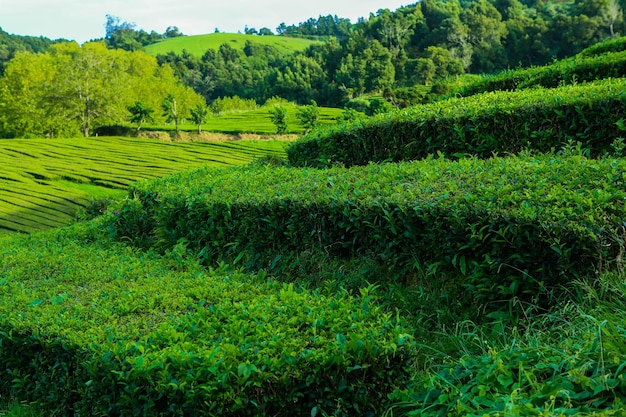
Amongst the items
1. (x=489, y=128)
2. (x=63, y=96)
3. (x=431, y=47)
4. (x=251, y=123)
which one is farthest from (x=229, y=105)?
(x=489, y=128)

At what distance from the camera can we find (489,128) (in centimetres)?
573

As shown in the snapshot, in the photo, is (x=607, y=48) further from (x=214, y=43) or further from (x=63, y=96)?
(x=214, y=43)

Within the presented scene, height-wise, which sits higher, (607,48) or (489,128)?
(607,48)

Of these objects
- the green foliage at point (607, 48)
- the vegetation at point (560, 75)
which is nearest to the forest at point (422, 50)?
the green foliage at point (607, 48)

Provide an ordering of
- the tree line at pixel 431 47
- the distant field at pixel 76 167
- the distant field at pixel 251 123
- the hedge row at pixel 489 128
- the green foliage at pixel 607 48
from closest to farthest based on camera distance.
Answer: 1. the hedge row at pixel 489 128
2. the green foliage at pixel 607 48
3. the distant field at pixel 76 167
4. the distant field at pixel 251 123
5. the tree line at pixel 431 47

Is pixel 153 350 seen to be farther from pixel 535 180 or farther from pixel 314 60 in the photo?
pixel 314 60

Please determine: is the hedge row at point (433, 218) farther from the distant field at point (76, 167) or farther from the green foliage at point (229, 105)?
the green foliage at point (229, 105)

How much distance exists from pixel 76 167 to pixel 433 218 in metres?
24.2

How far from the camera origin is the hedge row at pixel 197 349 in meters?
2.63

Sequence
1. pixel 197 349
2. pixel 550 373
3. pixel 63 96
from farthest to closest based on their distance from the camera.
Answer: pixel 63 96, pixel 197 349, pixel 550 373

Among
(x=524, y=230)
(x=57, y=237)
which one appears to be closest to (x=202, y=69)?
(x=57, y=237)

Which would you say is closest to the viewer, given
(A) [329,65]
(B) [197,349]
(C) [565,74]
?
(B) [197,349]

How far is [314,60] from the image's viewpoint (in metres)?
63.0

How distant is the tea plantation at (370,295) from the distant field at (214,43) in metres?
87.5
